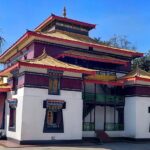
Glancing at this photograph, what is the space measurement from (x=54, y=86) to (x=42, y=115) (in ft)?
7.82

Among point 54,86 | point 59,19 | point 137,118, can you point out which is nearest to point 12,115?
point 54,86

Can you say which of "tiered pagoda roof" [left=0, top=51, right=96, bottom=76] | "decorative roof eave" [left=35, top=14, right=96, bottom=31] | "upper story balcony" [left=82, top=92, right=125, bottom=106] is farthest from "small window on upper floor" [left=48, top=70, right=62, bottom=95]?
"decorative roof eave" [left=35, top=14, right=96, bottom=31]

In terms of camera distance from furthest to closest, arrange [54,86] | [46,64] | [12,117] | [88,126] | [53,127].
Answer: [88,126] < [12,117] < [54,86] < [53,127] < [46,64]

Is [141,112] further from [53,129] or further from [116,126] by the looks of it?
[53,129]

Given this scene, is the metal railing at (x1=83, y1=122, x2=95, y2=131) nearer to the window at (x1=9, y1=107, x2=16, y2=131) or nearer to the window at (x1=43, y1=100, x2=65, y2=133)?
the window at (x1=43, y1=100, x2=65, y2=133)

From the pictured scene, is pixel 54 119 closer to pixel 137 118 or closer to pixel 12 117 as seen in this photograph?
pixel 12 117

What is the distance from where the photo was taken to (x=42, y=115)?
22.5m

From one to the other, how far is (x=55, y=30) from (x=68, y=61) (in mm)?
4940

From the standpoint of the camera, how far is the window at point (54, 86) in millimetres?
23094

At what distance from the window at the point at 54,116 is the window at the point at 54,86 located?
752 mm

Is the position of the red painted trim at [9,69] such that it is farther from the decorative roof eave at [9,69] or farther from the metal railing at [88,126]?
the metal railing at [88,126]

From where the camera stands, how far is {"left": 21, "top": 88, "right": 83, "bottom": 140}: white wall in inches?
860

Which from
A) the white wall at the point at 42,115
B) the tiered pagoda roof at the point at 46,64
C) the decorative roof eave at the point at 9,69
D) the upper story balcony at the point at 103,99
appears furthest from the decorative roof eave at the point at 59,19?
the white wall at the point at 42,115

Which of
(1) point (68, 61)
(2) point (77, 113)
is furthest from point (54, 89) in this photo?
(1) point (68, 61)
